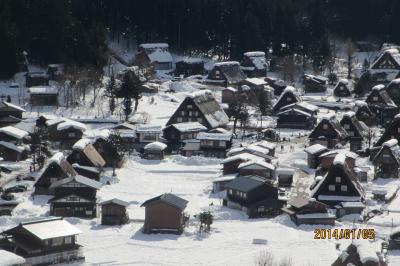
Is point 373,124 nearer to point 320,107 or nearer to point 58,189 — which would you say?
point 320,107

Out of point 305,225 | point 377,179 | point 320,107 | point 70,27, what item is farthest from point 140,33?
point 305,225

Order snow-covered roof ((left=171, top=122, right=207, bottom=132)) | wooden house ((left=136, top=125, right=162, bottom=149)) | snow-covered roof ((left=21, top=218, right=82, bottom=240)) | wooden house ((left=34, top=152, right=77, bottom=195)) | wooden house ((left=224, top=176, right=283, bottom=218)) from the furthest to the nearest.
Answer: snow-covered roof ((left=171, top=122, right=207, bottom=132)) → wooden house ((left=136, top=125, right=162, bottom=149)) → wooden house ((left=34, top=152, right=77, bottom=195)) → wooden house ((left=224, top=176, right=283, bottom=218)) → snow-covered roof ((left=21, top=218, right=82, bottom=240))

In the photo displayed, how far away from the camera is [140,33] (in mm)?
77000

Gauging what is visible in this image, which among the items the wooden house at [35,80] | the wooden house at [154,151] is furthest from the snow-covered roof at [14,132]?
the wooden house at [35,80]

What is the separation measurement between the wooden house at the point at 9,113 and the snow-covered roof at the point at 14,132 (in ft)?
11.4

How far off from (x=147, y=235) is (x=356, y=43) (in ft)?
168

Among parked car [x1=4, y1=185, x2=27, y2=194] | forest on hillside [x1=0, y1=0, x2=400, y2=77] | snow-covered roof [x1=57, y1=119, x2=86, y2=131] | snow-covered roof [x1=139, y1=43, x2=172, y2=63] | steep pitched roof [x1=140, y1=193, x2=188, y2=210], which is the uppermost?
forest on hillside [x1=0, y1=0, x2=400, y2=77]

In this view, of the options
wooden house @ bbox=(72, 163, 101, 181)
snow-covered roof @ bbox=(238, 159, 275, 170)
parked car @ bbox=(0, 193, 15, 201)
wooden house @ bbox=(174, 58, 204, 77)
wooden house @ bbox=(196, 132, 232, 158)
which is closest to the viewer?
parked car @ bbox=(0, 193, 15, 201)

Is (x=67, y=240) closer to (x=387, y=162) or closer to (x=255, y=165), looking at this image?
(x=255, y=165)

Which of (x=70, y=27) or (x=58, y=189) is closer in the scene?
(x=58, y=189)

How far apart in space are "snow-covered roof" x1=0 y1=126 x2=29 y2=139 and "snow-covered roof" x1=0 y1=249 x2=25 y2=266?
19.5m

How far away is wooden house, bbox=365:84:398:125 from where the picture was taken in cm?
6107

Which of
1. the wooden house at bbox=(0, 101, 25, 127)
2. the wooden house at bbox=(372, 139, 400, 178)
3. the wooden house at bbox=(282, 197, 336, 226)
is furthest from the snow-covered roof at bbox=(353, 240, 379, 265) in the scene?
the wooden house at bbox=(0, 101, 25, 127)

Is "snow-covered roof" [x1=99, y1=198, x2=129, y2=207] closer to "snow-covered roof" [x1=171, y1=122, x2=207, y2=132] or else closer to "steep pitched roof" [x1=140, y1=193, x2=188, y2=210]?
"steep pitched roof" [x1=140, y1=193, x2=188, y2=210]
